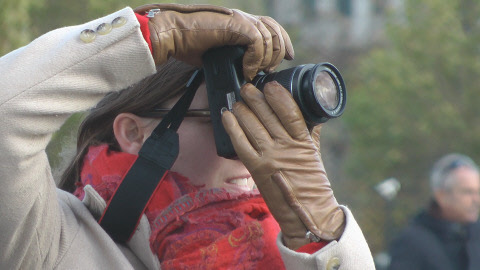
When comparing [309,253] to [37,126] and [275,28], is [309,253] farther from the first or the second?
[37,126]

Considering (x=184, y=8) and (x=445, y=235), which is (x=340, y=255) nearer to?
(x=184, y=8)

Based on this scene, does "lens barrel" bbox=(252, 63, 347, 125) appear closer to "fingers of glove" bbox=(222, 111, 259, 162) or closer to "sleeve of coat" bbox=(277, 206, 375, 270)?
"fingers of glove" bbox=(222, 111, 259, 162)

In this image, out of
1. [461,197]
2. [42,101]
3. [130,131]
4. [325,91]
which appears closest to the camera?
[42,101]

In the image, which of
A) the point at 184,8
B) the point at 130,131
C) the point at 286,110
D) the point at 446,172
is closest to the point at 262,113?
the point at 286,110

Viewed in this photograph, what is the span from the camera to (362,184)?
1622 cm

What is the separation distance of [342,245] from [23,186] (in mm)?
722

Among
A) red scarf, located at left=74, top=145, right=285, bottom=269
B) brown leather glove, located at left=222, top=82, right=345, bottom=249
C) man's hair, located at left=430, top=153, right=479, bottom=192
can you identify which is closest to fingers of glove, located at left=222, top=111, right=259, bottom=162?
brown leather glove, located at left=222, top=82, right=345, bottom=249

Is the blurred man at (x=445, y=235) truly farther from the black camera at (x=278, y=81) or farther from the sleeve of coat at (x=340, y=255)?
the black camera at (x=278, y=81)

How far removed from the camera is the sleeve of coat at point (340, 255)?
1800 mm

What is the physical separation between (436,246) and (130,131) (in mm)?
2708

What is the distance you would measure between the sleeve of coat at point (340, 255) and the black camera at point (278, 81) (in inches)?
10.3

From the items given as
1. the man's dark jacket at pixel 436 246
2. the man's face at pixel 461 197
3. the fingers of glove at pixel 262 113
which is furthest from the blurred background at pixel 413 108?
the fingers of glove at pixel 262 113

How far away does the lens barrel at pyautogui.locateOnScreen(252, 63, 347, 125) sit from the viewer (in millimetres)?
1835

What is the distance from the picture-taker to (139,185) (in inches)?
76.2
